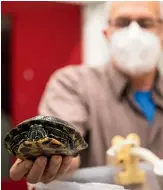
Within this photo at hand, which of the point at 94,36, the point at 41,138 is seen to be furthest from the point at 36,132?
the point at 94,36

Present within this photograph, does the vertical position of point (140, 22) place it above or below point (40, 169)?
above

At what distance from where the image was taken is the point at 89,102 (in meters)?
0.65

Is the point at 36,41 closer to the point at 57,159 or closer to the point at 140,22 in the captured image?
the point at 140,22

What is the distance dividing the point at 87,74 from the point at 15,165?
300 mm

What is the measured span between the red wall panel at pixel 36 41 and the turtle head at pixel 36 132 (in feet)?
1.56

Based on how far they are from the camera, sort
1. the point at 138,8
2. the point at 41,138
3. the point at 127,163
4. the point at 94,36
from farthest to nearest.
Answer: the point at 94,36
the point at 138,8
the point at 127,163
the point at 41,138

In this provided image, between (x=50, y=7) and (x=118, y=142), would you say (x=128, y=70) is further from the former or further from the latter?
(x=50, y=7)

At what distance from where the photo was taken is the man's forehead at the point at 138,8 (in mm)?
618

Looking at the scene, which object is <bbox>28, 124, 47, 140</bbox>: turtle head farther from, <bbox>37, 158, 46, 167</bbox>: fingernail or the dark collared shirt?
the dark collared shirt

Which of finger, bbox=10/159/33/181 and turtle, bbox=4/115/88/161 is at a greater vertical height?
turtle, bbox=4/115/88/161

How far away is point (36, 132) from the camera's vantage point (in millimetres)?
358

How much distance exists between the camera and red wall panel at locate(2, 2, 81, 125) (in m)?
0.87

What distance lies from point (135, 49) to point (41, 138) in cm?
33

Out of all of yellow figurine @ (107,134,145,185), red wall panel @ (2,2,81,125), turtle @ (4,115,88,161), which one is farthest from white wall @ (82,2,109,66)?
turtle @ (4,115,88,161)
